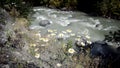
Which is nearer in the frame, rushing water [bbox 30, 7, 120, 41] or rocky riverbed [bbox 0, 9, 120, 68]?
rocky riverbed [bbox 0, 9, 120, 68]

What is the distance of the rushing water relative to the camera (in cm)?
1083

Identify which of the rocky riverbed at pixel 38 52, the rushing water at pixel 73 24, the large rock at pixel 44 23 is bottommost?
the rushing water at pixel 73 24

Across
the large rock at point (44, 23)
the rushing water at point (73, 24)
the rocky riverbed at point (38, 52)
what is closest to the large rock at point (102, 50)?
the rocky riverbed at point (38, 52)

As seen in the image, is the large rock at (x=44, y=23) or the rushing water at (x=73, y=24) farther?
the large rock at (x=44, y=23)

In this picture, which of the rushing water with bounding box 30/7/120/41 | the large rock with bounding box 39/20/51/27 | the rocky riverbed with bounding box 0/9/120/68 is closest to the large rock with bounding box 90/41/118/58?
the rocky riverbed with bounding box 0/9/120/68

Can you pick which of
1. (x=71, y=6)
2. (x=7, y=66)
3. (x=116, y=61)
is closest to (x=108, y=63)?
(x=116, y=61)

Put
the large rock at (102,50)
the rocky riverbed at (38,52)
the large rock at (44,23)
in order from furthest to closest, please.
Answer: the large rock at (44,23)
the large rock at (102,50)
the rocky riverbed at (38,52)

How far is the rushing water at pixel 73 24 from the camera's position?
10828 millimetres

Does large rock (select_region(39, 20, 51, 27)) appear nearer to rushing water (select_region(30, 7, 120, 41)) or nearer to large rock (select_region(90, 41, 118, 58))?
rushing water (select_region(30, 7, 120, 41))

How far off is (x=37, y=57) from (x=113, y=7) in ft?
21.5

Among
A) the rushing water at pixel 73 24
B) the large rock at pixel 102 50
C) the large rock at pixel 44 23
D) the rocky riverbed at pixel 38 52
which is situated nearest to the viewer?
the rocky riverbed at pixel 38 52

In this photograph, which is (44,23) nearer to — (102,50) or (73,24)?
(73,24)

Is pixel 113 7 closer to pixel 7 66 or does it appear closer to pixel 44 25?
pixel 44 25

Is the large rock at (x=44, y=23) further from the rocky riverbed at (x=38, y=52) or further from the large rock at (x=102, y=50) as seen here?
the large rock at (x=102, y=50)
